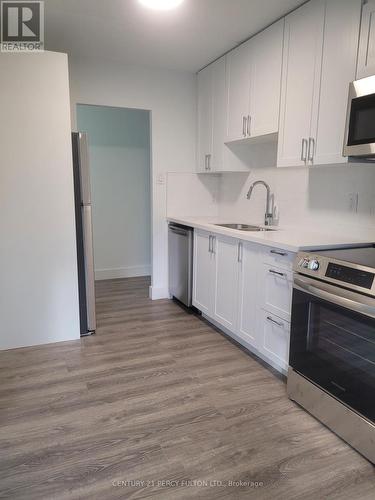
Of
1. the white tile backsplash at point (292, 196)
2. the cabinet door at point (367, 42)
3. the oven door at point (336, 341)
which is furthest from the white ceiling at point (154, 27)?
the oven door at point (336, 341)

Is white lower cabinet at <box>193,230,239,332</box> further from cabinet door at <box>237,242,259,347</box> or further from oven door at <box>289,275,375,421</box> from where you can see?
oven door at <box>289,275,375,421</box>

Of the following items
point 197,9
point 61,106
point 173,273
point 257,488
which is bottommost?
point 257,488

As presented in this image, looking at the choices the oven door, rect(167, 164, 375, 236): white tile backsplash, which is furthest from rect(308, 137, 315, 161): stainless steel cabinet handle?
the oven door

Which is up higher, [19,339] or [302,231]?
[302,231]

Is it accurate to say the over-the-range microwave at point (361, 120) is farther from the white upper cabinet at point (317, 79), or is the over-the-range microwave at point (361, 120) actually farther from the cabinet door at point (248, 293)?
the cabinet door at point (248, 293)

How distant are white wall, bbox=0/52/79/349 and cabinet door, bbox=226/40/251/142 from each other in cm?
145

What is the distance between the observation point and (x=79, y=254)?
2.99 meters

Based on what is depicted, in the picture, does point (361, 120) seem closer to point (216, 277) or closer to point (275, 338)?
point (275, 338)

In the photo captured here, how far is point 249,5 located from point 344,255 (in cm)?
183

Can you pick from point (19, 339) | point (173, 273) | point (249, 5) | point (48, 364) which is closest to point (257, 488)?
point (48, 364)

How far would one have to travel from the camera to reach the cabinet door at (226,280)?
2.78m

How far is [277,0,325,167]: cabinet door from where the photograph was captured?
227 cm

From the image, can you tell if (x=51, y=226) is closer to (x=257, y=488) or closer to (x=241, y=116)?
(x=241, y=116)

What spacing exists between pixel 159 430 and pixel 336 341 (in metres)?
1.04
